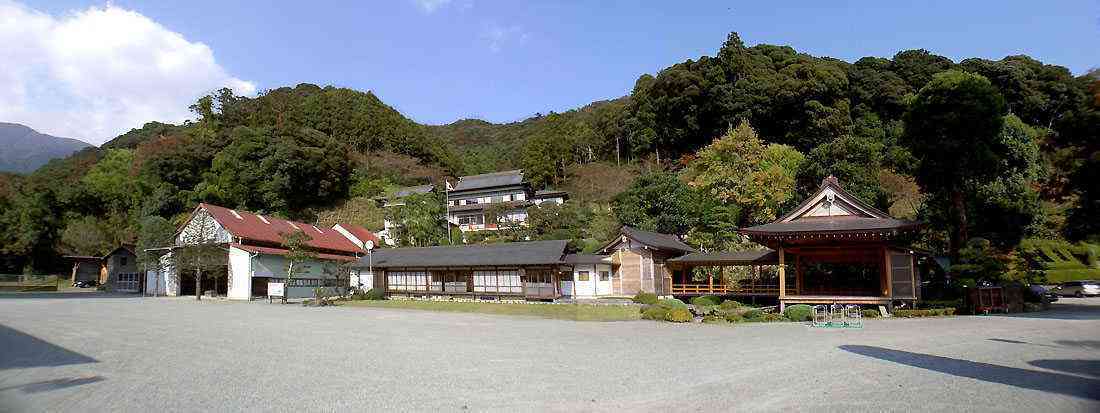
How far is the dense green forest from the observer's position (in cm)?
2644

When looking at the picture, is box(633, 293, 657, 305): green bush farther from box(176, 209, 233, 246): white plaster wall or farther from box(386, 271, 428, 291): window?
box(176, 209, 233, 246): white plaster wall

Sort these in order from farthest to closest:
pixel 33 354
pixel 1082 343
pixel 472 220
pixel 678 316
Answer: pixel 472 220 → pixel 678 316 → pixel 1082 343 → pixel 33 354

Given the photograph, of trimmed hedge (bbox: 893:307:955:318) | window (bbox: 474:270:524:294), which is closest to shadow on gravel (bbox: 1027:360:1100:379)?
trimmed hedge (bbox: 893:307:955:318)

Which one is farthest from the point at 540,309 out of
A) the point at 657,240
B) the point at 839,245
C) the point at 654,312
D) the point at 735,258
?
the point at 839,245

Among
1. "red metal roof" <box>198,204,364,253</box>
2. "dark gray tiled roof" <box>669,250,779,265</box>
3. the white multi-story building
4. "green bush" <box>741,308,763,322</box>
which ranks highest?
the white multi-story building

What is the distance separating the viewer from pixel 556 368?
952cm

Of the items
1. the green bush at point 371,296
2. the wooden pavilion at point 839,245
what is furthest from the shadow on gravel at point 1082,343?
the green bush at point 371,296

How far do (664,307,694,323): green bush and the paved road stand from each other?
253cm

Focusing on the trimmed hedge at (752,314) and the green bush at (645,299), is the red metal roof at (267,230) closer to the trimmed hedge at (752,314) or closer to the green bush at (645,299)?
the green bush at (645,299)

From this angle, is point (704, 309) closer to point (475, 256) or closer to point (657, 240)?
point (657, 240)

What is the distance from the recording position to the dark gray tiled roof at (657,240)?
29359mm

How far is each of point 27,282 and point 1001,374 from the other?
6035 cm

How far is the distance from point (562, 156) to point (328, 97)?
104ft

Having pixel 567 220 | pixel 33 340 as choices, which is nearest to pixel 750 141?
pixel 567 220
